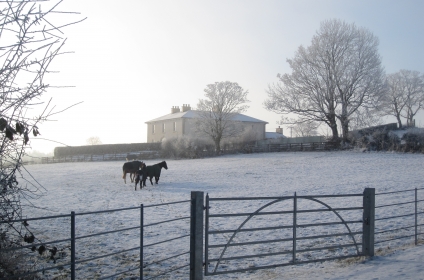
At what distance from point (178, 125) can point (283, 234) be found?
186ft

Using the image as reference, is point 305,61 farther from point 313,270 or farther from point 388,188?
point 313,270

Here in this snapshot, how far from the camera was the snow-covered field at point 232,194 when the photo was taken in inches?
305

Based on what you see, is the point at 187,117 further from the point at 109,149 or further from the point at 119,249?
the point at 119,249

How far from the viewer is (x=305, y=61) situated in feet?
146

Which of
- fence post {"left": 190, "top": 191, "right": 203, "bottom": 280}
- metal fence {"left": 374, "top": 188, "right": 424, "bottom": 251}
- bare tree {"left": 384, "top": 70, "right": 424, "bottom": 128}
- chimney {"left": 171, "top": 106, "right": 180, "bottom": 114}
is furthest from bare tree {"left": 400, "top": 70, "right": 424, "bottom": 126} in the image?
fence post {"left": 190, "top": 191, "right": 203, "bottom": 280}

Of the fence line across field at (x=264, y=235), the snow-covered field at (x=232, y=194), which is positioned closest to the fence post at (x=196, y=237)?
the fence line across field at (x=264, y=235)

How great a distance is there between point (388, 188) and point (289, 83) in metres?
26.0

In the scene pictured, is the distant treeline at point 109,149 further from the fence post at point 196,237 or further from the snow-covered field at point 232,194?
the fence post at point 196,237

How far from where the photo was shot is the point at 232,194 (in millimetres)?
20188

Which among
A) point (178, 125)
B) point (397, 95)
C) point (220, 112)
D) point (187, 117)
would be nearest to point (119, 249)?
point (220, 112)

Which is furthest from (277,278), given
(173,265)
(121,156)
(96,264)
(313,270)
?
(121,156)

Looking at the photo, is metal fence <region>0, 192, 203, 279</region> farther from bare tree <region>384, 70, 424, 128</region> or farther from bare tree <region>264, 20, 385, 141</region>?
bare tree <region>384, 70, 424, 128</region>

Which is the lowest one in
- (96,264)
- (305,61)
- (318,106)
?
(96,264)

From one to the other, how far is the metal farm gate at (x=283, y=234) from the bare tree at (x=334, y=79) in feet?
90.6
